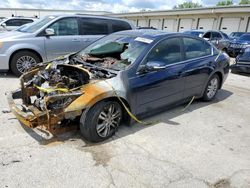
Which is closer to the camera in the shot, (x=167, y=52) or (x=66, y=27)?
(x=167, y=52)

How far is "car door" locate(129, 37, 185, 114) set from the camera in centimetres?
383

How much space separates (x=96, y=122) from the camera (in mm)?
3387

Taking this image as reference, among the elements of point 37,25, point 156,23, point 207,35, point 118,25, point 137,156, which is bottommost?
point 137,156

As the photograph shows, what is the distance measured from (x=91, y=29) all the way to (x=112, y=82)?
4.53 m

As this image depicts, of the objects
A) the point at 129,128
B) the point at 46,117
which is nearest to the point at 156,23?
the point at 129,128

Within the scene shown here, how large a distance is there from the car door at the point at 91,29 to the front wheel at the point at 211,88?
144 inches

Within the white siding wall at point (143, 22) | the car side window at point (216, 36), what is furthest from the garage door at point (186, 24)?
the car side window at point (216, 36)

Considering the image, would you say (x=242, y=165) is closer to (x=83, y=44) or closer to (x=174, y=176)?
(x=174, y=176)

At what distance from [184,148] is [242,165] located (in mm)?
796

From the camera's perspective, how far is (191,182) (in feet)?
9.31

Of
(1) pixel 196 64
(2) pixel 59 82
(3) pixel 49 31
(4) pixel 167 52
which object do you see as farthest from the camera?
(3) pixel 49 31

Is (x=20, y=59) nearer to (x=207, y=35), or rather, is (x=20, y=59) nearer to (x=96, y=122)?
(x=96, y=122)

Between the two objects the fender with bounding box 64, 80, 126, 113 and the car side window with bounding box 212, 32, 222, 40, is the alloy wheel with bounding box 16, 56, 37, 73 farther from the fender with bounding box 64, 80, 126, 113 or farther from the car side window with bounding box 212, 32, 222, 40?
the car side window with bounding box 212, 32, 222, 40

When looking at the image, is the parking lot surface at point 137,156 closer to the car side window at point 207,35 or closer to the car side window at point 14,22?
the car side window at point 14,22
